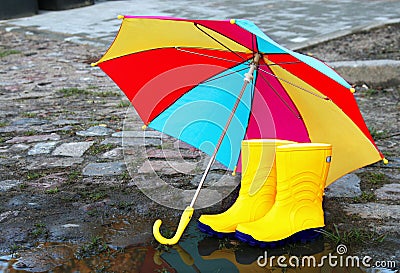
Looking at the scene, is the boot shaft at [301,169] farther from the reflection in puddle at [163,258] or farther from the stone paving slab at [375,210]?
the stone paving slab at [375,210]

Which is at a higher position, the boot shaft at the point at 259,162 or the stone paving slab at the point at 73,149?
the boot shaft at the point at 259,162

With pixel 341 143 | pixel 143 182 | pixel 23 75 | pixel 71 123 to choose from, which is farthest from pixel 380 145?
pixel 23 75

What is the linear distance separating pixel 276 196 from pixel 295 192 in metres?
0.09

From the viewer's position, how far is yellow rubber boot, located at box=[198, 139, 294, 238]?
290cm

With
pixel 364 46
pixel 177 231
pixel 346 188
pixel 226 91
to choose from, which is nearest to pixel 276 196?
pixel 177 231

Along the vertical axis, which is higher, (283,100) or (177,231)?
(283,100)

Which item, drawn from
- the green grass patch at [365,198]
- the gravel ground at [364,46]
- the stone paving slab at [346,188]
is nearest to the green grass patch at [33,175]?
the stone paving slab at [346,188]

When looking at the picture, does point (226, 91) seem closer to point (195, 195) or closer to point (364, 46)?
point (195, 195)

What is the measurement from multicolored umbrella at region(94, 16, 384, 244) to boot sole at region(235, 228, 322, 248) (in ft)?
0.84

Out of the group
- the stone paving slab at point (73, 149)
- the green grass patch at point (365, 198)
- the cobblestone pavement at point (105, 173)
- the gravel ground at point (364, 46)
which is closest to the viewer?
the cobblestone pavement at point (105, 173)

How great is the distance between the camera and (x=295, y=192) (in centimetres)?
285

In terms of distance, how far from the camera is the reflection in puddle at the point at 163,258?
2611 mm

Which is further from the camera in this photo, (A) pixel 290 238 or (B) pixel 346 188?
(B) pixel 346 188

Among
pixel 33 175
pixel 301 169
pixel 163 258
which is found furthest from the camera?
pixel 33 175
